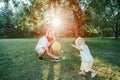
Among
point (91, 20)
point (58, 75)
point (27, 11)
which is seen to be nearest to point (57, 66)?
point (58, 75)

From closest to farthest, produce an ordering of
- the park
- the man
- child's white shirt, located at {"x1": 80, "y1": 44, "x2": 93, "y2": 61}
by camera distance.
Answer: child's white shirt, located at {"x1": 80, "y1": 44, "x2": 93, "y2": 61}
the park
the man

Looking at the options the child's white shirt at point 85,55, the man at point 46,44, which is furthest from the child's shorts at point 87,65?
the man at point 46,44

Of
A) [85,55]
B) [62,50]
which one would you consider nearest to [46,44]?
[85,55]

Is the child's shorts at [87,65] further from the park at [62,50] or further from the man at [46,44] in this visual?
the man at [46,44]

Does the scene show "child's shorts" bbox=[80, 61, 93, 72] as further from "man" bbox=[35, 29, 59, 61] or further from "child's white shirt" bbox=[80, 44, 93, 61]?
"man" bbox=[35, 29, 59, 61]

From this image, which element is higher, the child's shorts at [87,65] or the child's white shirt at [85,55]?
the child's white shirt at [85,55]

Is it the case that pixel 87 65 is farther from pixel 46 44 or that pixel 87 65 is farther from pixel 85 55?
pixel 46 44

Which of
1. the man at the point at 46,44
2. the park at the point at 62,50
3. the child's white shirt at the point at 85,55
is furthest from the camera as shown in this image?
the man at the point at 46,44

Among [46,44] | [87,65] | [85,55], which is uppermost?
[46,44]

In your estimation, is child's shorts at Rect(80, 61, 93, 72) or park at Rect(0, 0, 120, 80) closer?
child's shorts at Rect(80, 61, 93, 72)

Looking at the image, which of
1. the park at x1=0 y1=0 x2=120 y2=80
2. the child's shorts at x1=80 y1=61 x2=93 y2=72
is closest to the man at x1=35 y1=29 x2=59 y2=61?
the park at x1=0 y1=0 x2=120 y2=80

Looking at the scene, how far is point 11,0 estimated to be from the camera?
2555 centimetres

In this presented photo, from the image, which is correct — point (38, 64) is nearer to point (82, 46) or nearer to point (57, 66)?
point (57, 66)

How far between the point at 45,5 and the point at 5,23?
4768cm
